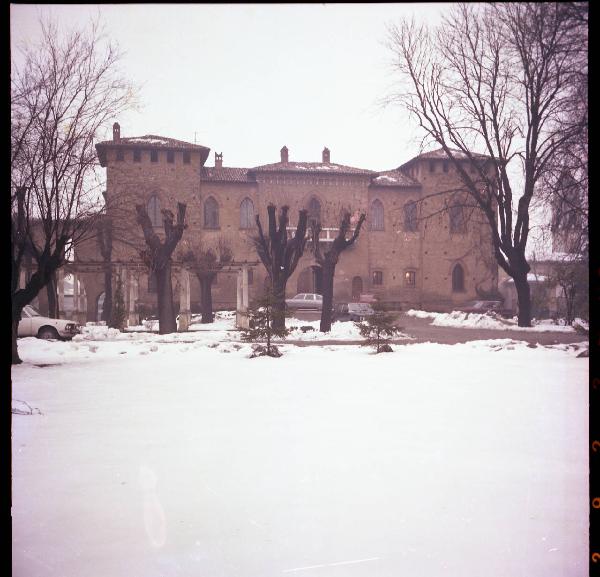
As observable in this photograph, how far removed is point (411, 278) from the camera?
13133mm

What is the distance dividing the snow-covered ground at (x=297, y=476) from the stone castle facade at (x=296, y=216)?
2155 mm

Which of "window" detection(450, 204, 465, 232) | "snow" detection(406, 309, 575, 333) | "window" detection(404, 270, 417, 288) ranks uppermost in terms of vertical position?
"window" detection(450, 204, 465, 232)

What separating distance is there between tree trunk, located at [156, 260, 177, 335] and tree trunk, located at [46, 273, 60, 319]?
2789mm

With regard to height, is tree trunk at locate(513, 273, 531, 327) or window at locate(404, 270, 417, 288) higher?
window at locate(404, 270, 417, 288)

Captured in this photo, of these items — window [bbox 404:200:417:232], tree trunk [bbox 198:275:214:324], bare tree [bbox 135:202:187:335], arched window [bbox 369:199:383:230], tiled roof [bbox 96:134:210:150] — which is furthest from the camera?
arched window [bbox 369:199:383:230]

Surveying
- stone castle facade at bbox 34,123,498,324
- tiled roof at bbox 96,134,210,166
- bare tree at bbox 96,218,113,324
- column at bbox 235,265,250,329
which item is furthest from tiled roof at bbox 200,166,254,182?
column at bbox 235,265,250,329

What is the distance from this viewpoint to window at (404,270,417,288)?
1245 cm

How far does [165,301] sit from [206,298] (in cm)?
331

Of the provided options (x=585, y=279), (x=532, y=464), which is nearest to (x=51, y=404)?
(x=532, y=464)

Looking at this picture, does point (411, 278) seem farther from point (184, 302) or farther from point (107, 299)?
point (107, 299)

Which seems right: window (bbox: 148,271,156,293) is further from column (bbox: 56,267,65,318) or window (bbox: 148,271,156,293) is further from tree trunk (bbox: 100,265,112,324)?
column (bbox: 56,267,65,318)

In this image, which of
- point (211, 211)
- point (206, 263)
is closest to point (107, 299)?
point (211, 211)

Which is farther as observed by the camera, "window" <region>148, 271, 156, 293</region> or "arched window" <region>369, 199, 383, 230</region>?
"arched window" <region>369, 199, 383, 230</region>

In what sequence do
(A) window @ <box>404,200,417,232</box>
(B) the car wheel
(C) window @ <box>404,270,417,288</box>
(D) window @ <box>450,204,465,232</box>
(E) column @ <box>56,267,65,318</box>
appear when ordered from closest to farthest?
(B) the car wheel, (E) column @ <box>56,267,65,318</box>, (D) window @ <box>450,204,465,232</box>, (C) window @ <box>404,270,417,288</box>, (A) window @ <box>404,200,417,232</box>
